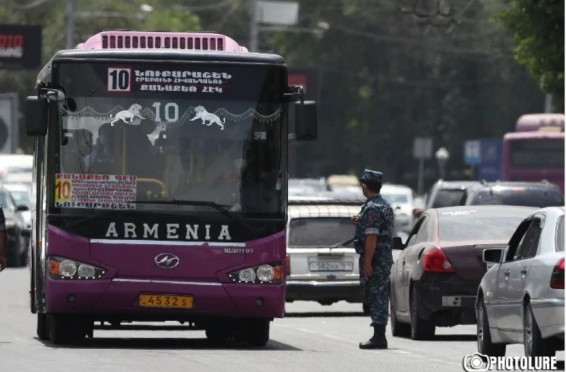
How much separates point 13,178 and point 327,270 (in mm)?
36776

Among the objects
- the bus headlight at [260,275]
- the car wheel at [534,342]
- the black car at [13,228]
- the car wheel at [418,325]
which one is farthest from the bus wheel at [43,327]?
the black car at [13,228]

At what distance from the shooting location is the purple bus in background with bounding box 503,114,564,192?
61.5 metres

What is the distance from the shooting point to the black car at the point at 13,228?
1630 inches

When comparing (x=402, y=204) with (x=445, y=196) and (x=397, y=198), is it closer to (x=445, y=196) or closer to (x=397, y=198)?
(x=397, y=198)

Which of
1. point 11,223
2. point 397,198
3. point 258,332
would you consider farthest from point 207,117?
point 397,198

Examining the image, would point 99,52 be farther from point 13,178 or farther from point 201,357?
point 13,178

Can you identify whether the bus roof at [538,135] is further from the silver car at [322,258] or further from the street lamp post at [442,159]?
the silver car at [322,258]

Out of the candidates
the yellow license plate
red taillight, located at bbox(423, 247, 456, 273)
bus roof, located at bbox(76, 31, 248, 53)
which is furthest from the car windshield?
the yellow license plate

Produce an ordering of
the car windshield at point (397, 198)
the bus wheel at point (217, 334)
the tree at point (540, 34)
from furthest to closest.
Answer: the car windshield at point (397, 198), the tree at point (540, 34), the bus wheel at point (217, 334)

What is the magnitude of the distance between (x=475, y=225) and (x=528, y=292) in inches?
239

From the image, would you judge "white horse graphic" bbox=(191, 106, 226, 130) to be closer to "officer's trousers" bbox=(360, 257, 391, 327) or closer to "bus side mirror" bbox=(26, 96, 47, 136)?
"bus side mirror" bbox=(26, 96, 47, 136)

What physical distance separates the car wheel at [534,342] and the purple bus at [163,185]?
4.00m

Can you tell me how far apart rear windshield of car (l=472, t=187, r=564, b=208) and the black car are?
37.7ft

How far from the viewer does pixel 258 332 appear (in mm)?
19734
